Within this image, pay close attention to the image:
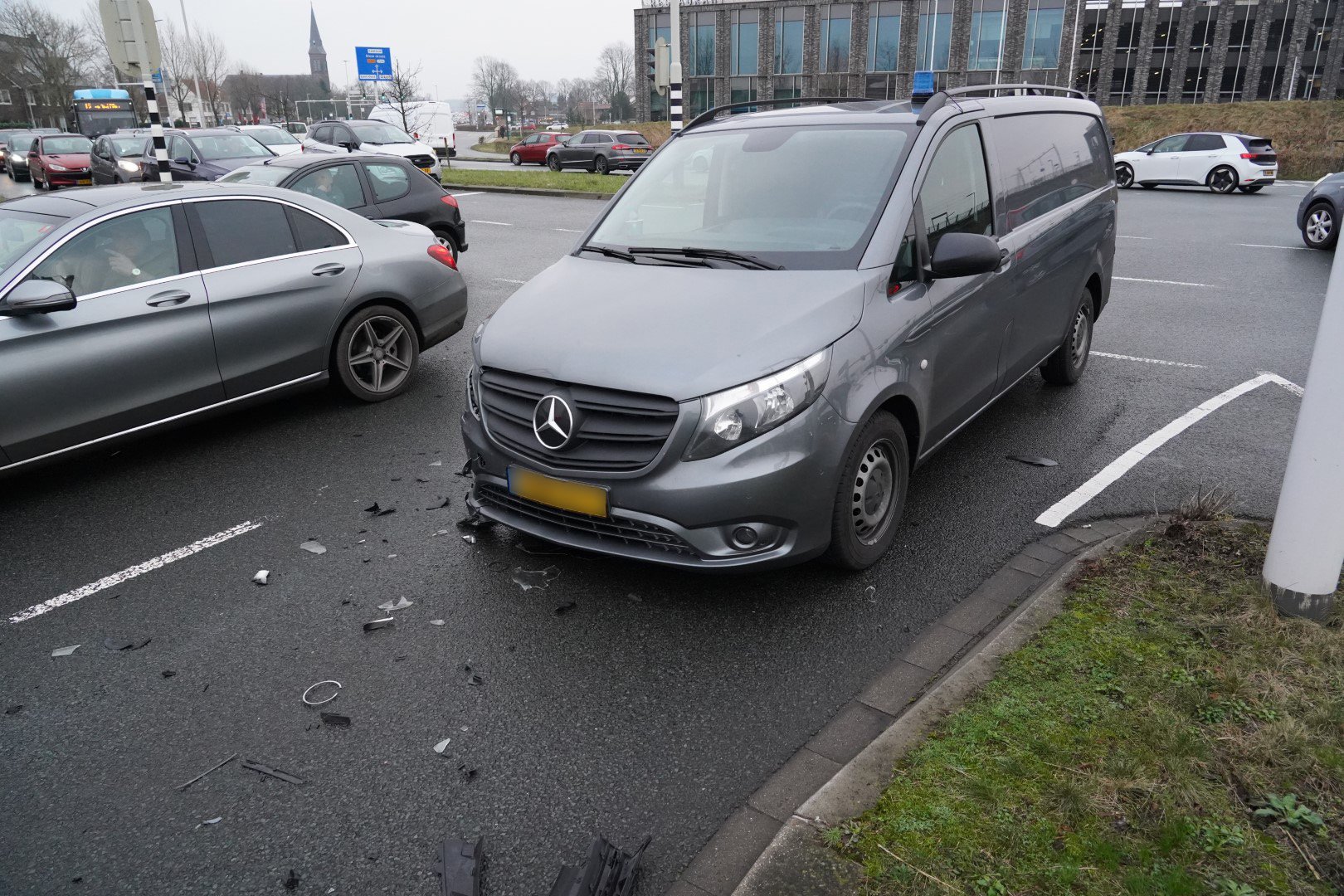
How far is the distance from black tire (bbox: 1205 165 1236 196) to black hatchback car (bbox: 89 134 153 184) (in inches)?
1072

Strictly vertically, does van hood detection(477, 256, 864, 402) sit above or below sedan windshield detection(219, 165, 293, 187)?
below

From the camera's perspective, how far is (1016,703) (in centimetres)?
324

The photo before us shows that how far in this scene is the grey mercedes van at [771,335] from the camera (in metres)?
3.63

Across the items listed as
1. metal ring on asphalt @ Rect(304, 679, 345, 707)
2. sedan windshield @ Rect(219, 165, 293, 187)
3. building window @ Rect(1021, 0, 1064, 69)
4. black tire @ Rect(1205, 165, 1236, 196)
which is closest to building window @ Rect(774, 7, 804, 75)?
building window @ Rect(1021, 0, 1064, 69)

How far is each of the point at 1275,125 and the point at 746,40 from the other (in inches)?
1714

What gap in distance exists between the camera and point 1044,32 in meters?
67.4

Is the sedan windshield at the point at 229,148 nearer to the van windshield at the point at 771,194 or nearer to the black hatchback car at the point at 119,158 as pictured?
the black hatchback car at the point at 119,158

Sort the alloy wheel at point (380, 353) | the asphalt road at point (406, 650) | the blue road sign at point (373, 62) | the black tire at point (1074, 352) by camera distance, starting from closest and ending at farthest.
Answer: the asphalt road at point (406, 650), the black tire at point (1074, 352), the alloy wheel at point (380, 353), the blue road sign at point (373, 62)

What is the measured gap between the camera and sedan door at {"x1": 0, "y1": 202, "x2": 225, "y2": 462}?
504cm

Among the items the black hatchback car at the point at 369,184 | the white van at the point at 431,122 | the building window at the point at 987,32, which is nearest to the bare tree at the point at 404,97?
the white van at the point at 431,122

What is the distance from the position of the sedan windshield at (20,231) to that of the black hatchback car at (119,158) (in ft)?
59.3

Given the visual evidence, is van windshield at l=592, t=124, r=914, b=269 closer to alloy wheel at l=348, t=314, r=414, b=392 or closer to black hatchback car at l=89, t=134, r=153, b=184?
alloy wheel at l=348, t=314, r=414, b=392

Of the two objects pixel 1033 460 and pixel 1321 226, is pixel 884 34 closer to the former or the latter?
pixel 1321 226

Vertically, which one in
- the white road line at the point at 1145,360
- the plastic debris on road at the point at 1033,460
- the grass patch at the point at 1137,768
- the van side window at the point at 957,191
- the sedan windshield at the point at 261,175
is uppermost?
the van side window at the point at 957,191
